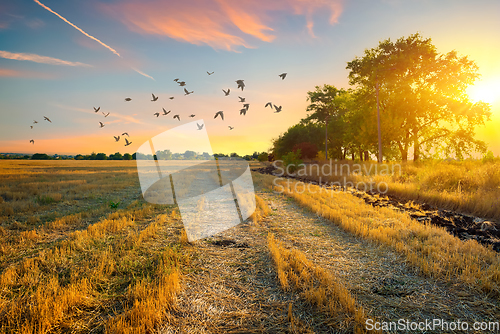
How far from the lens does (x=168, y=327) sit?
3533 millimetres

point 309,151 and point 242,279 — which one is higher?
point 309,151

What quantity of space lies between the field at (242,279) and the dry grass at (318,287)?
2 centimetres

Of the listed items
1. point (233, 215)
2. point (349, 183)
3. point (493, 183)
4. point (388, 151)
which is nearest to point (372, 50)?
point (388, 151)

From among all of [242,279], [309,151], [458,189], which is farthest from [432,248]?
[309,151]

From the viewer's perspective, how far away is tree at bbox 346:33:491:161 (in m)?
27.2

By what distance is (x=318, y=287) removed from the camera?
456cm

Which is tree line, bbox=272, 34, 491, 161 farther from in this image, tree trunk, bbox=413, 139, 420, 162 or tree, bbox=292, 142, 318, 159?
tree, bbox=292, 142, 318, 159

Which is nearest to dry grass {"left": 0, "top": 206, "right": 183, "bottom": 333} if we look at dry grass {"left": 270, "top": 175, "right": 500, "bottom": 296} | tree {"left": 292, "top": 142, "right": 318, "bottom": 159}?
dry grass {"left": 270, "top": 175, "right": 500, "bottom": 296}

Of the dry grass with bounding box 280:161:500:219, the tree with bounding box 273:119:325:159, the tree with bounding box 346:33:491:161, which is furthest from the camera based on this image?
the tree with bounding box 273:119:325:159

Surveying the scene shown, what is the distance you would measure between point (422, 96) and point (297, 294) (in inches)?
1311

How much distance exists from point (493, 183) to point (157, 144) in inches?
659

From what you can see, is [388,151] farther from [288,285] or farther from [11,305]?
[11,305]

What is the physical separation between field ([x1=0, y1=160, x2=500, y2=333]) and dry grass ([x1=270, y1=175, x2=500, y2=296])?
3 cm

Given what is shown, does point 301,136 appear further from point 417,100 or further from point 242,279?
point 242,279
